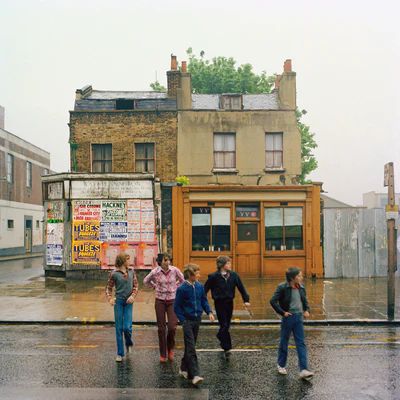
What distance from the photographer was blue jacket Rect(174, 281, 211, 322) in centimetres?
782

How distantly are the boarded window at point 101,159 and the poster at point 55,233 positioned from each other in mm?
3908

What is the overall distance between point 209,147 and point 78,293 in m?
9.78

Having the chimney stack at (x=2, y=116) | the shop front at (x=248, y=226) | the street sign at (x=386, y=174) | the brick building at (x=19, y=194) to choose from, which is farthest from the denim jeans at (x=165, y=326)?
the chimney stack at (x=2, y=116)

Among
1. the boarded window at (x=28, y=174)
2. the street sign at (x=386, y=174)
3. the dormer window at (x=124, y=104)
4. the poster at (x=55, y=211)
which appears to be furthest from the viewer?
the boarded window at (x=28, y=174)

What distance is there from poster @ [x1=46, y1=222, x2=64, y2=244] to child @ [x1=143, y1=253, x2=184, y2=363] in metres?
12.6

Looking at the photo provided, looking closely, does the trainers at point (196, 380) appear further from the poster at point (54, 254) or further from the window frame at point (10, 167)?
the window frame at point (10, 167)

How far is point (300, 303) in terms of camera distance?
7.79m

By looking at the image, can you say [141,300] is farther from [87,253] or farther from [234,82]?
[234,82]

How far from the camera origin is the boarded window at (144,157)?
23484 millimetres

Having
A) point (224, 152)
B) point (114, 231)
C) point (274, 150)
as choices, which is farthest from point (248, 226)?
point (114, 231)

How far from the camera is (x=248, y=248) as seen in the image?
20.6m

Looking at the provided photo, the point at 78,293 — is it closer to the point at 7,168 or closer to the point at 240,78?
the point at 7,168

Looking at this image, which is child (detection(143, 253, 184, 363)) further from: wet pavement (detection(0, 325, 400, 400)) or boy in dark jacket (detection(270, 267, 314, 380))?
boy in dark jacket (detection(270, 267, 314, 380))

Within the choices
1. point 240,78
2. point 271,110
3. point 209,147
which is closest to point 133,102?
point 209,147
